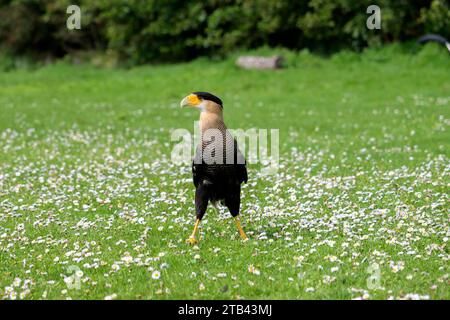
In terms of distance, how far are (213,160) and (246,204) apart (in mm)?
2496

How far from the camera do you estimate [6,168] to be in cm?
1480

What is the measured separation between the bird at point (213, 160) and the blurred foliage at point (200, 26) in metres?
23.0

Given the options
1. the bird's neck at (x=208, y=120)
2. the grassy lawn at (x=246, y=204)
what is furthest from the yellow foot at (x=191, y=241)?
the bird's neck at (x=208, y=120)

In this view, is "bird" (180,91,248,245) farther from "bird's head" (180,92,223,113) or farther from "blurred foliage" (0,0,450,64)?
"blurred foliage" (0,0,450,64)

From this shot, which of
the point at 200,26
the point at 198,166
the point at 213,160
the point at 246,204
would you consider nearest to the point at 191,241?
the point at 198,166

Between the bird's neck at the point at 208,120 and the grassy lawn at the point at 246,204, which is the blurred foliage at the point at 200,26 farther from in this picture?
the bird's neck at the point at 208,120

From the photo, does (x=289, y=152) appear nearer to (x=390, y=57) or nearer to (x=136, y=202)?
(x=136, y=202)

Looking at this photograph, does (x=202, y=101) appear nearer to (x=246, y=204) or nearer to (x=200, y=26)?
(x=246, y=204)

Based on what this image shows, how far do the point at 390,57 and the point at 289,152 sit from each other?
16.0 m

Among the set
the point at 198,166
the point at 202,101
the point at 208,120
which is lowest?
the point at 198,166

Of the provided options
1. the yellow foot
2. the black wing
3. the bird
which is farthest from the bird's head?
the yellow foot

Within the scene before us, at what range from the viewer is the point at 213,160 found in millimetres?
8586

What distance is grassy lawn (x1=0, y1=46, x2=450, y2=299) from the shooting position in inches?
285

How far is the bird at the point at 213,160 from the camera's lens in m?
8.61
